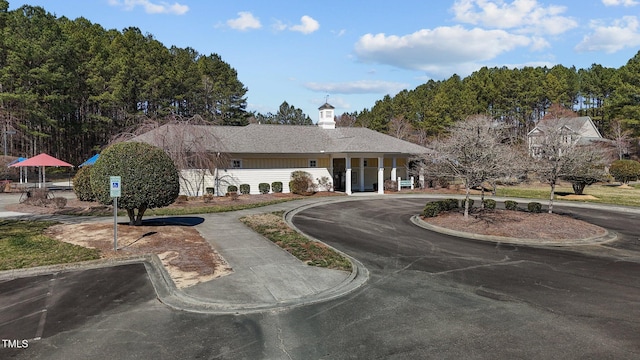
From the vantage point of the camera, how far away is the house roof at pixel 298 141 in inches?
1178

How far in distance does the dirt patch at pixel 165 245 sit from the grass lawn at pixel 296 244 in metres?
2.41

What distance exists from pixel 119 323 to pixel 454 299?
22.6ft

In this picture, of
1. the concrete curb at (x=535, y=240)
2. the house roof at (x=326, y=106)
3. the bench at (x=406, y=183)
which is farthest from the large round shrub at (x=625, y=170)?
the house roof at (x=326, y=106)

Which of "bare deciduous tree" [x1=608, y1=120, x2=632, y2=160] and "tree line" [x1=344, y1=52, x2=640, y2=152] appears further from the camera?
"tree line" [x1=344, y1=52, x2=640, y2=152]

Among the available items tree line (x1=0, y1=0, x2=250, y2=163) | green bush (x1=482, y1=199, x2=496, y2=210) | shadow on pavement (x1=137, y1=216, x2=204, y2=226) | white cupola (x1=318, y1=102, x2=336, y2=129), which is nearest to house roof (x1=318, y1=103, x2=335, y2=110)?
white cupola (x1=318, y1=102, x2=336, y2=129)

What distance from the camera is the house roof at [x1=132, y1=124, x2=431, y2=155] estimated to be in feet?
98.2

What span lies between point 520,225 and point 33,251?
60.6ft

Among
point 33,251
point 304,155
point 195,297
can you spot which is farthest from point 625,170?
point 33,251

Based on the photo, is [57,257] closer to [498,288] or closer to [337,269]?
[337,269]

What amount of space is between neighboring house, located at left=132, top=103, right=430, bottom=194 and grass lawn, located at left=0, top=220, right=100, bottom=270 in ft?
41.9

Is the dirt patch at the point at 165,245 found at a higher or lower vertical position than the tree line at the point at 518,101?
lower

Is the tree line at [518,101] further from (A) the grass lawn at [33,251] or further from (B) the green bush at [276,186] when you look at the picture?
(A) the grass lawn at [33,251]

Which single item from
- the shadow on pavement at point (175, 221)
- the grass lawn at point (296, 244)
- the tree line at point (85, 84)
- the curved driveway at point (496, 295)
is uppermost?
the tree line at point (85, 84)

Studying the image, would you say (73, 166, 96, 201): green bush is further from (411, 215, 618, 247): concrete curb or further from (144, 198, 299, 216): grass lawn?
(411, 215, 618, 247): concrete curb
